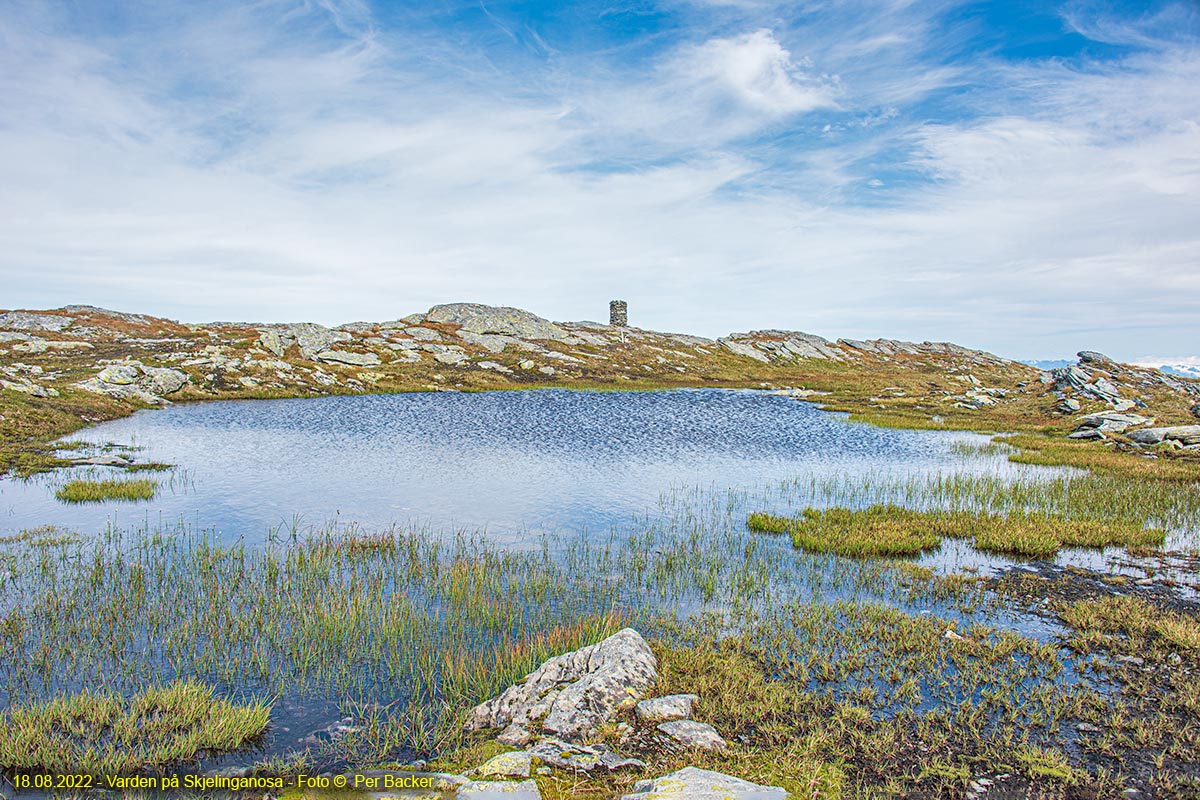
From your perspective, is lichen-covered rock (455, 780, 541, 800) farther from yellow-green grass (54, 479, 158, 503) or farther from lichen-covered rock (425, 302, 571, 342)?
lichen-covered rock (425, 302, 571, 342)

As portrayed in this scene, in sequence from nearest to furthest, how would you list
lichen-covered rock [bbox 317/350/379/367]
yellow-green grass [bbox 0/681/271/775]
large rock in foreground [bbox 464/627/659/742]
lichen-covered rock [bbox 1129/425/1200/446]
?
yellow-green grass [bbox 0/681/271/775], large rock in foreground [bbox 464/627/659/742], lichen-covered rock [bbox 1129/425/1200/446], lichen-covered rock [bbox 317/350/379/367]

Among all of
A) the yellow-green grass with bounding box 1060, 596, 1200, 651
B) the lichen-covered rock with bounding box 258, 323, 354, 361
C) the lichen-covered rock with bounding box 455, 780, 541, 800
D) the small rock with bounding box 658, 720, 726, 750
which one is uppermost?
the lichen-covered rock with bounding box 258, 323, 354, 361

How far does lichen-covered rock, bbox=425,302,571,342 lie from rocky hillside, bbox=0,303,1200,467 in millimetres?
520

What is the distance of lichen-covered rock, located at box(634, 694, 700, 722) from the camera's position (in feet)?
37.8

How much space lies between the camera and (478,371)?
356 feet

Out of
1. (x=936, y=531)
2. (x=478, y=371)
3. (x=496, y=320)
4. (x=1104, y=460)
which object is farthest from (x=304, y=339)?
(x=1104, y=460)

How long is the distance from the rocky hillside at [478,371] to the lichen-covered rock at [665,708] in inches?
1497

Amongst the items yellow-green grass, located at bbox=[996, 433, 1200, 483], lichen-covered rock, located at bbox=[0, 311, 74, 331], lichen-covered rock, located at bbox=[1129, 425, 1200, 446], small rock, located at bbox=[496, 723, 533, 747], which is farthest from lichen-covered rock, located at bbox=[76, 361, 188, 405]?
lichen-covered rock, located at bbox=[1129, 425, 1200, 446]

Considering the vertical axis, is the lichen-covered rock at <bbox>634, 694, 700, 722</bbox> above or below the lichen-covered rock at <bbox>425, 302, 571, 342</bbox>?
below

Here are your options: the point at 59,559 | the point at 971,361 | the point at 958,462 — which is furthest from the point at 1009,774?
the point at 971,361

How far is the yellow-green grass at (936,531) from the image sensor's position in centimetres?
2369

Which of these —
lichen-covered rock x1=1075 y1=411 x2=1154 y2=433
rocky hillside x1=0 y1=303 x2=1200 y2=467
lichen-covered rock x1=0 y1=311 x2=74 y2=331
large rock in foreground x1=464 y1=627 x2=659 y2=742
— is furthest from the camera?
lichen-covered rock x1=0 y1=311 x2=74 y2=331

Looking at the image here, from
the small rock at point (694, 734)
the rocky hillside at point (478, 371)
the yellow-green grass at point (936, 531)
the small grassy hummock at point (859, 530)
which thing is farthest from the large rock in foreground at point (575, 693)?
the rocky hillside at point (478, 371)

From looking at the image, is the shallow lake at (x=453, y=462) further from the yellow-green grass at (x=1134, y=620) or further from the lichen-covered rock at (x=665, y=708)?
the yellow-green grass at (x=1134, y=620)
